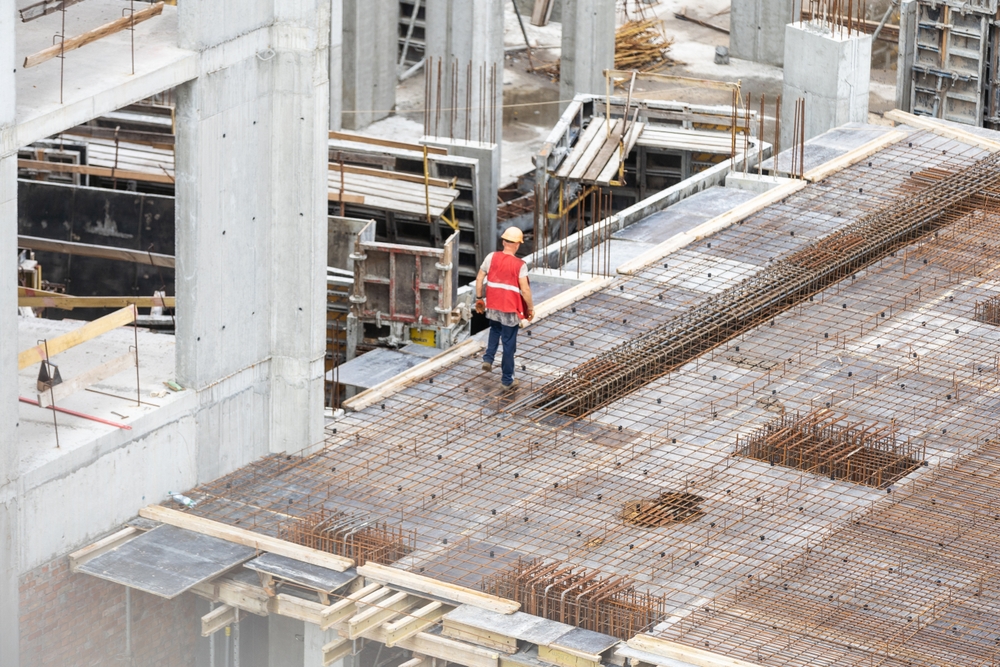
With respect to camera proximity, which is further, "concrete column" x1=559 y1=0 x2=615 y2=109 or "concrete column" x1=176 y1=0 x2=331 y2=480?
"concrete column" x1=559 y1=0 x2=615 y2=109

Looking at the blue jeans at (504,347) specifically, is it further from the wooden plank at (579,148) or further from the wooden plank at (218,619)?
the wooden plank at (579,148)

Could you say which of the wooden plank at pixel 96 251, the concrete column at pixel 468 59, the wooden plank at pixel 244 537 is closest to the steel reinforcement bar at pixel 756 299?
the wooden plank at pixel 244 537

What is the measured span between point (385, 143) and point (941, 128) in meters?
7.46

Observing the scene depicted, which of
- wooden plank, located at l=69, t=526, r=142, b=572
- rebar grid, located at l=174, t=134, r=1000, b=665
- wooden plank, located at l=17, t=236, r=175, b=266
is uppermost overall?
wooden plank, located at l=17, t=236, r=175, b=266

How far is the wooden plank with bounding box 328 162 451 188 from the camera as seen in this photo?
2942 centimetres

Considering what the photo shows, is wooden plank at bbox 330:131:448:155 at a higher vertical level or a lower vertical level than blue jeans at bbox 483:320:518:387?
higher

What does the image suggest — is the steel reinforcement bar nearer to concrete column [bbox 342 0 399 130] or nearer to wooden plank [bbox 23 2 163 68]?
wooden plank [bbox 23 2 163 68]

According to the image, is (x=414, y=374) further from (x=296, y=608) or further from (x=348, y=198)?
(x=348, y=198)

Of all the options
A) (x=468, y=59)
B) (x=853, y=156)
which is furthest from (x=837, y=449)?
(x=468, y=59)

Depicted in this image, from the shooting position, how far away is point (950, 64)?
109 feet

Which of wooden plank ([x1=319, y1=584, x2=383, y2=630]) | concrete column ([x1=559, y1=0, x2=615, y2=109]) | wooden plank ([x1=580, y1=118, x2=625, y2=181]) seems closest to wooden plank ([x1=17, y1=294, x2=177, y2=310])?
wooden plank ([x1=319, y1=584, x2=383, y2=630])

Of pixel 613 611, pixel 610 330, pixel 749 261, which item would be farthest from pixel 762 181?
pixel 613 611

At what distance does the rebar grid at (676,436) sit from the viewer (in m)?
19.8

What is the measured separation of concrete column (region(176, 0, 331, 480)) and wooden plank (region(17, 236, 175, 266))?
20.8 feet
